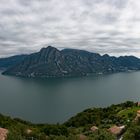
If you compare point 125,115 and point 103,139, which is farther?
point 125,115

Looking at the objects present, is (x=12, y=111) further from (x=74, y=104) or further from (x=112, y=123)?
(x=112, y=123)

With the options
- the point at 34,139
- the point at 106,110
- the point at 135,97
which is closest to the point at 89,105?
the point at 135,97

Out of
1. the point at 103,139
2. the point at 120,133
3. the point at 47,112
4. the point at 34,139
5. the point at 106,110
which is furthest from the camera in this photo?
the point at 47,112

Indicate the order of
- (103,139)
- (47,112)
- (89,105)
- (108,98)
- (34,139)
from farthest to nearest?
(108,98), (89,105), (47,112), (34,139), (103,139)

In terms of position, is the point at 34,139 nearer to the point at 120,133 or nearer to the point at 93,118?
the point at 120,133

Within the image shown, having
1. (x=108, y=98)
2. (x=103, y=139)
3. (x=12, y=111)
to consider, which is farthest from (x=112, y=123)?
(x=108, y=98)

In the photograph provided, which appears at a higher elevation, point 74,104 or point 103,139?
point 103,139
